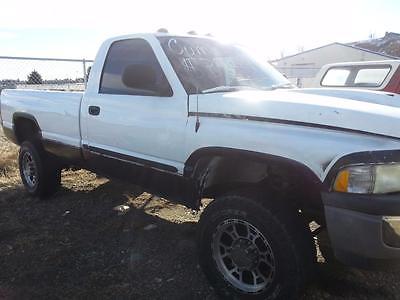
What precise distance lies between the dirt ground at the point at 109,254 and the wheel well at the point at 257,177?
694 millimetres

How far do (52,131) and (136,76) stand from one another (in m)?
2.06

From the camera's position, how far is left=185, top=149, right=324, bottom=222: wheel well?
9.78 feet

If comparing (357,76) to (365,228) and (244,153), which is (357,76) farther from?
(365,228)

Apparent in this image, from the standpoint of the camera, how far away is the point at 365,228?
2.55 meters

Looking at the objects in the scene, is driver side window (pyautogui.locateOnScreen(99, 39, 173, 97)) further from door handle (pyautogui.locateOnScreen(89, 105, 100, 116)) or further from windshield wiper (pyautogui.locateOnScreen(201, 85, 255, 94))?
windshield wiper (pyautogui.locateOnScreen(201, 85, 255, 94))

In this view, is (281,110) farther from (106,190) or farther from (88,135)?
(106,190)

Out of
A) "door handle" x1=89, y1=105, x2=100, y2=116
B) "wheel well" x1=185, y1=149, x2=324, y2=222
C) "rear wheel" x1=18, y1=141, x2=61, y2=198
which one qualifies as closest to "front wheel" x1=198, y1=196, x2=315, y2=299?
"wheel well" x1=185, y1=149, x2=324, y2=222

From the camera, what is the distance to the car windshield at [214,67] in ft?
12.3

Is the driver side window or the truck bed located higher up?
the driver side window

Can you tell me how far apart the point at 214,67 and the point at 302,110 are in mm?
1317

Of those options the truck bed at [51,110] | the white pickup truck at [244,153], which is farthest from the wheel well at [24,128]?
the white pickup truck at [244,153]

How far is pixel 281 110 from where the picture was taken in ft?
9.68

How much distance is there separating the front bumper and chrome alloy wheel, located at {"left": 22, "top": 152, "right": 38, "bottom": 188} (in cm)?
428

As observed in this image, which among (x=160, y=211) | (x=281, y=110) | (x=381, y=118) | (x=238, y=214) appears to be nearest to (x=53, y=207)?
(x=160, y=211)
